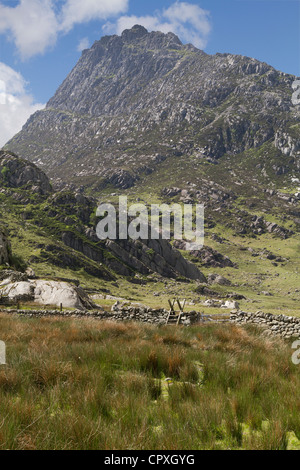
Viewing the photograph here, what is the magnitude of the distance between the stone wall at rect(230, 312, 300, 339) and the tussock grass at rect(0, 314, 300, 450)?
10675 mm

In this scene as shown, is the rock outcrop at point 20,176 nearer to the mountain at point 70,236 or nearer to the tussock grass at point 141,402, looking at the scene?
the mountain at point 70,236

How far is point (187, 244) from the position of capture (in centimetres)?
14762

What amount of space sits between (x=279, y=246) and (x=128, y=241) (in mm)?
109751

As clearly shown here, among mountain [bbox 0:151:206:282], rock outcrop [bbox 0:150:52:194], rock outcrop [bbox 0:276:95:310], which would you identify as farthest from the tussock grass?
rock outcrop [bbox 0:150:52:194]

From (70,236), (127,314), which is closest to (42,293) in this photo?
(127,314)

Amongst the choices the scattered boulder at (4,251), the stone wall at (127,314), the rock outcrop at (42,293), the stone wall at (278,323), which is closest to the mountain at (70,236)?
the scattered boulder at (4,251)

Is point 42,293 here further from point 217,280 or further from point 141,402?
point 217,280

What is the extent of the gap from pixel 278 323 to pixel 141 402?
53.6 ft

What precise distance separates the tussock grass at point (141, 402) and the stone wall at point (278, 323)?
35.0 feet

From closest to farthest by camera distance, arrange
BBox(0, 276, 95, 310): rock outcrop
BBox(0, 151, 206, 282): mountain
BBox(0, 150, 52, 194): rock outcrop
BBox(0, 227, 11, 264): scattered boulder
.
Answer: BBox(0, 276, 95, 310): rock outcrop < BBox(0, 227, 11, 264): scattered boulder < BBox(0, 151, 206, 282): mountain < BBox(0, 150, 52, 194): rock outcrop

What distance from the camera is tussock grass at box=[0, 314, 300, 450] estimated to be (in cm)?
296

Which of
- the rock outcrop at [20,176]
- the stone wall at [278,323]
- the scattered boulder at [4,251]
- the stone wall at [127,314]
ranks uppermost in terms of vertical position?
the rock outcrop at [20,176]

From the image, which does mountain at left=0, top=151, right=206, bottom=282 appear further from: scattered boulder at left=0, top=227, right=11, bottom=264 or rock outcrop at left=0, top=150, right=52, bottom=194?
scattered boulder at left=0, top=227, right=11, bottom=264

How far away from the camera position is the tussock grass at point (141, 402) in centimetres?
296
